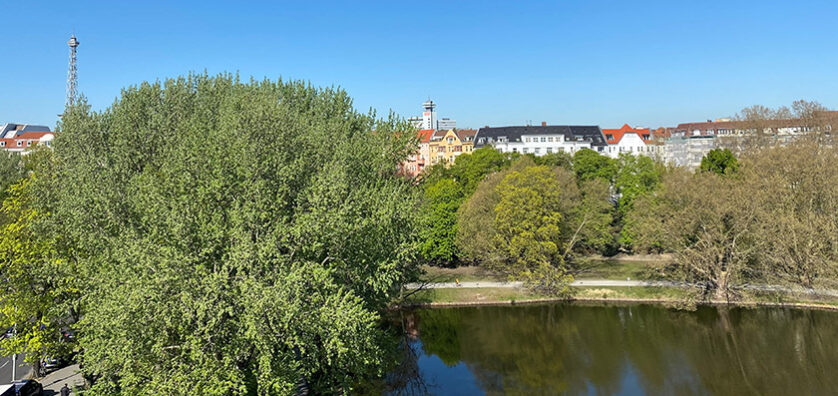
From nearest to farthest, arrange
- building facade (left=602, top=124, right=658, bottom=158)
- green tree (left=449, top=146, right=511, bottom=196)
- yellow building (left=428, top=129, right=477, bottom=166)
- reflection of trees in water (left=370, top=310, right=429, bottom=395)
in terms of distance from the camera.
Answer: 1. reflection of trees in water (left=370, top=310, right=429, bottom=395)
2. green tree (left=449, top=146, right=511, bottom=196)
3. yellow building (left=428, top=129, right=477, bottom=166)
4. building facade (left=602, top=124, right=658, bottom=158)

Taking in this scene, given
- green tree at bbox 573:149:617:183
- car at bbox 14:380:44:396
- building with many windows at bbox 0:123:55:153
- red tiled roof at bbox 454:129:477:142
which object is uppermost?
building with many windows at bbox 0:123:55:153

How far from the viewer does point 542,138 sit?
4254 inches

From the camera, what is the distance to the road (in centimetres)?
2862

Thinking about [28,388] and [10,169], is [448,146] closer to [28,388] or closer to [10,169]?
[10,169]

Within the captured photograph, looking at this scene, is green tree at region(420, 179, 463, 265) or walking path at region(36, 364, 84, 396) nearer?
walking path at region(36, 364, 84, 396)

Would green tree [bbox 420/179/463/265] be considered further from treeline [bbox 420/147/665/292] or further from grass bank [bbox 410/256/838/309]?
grass bank [bbox 410/256/838/309]

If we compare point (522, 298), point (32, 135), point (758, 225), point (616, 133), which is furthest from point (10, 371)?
point (616, 133)

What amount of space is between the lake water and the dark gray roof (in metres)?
67.9

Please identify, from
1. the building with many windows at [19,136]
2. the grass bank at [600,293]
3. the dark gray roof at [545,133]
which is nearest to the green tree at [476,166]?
the grass bank at [600,293]

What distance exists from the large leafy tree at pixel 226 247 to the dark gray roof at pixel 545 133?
271 feet

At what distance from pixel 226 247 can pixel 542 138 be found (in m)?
94.5

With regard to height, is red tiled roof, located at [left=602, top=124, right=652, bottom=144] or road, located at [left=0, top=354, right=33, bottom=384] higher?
red tiled roof, located at [left=602, top=124, right=652, bottom=144]

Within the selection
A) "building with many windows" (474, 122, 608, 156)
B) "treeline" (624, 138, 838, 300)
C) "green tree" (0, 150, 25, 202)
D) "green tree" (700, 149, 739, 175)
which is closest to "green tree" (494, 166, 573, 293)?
"treeline" (624, 138, 838, 300)

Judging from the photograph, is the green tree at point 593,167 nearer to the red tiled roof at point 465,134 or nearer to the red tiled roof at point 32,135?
the red tiled roof at point 465,134
